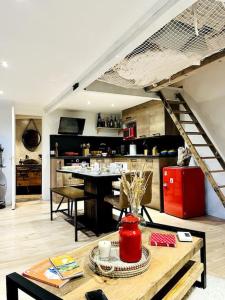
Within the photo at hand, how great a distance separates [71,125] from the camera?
6.68 meters

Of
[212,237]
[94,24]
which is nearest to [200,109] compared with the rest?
[212,237]

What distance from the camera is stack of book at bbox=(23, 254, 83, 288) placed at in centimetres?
134

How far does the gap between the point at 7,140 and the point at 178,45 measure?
4.66m

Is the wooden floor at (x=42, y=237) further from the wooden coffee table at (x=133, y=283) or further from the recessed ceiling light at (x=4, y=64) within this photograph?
the recessed ceiling light at (x=4, y=64)

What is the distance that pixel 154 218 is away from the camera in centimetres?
446

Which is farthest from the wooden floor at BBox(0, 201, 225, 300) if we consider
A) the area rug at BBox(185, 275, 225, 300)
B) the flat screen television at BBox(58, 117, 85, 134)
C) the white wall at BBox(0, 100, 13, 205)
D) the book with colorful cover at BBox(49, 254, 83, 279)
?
the flat screen television at BBox(58, 117, 85, 134)

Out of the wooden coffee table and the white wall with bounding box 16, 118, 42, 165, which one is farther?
the white wall with bounding box 16, 118, 42, 165

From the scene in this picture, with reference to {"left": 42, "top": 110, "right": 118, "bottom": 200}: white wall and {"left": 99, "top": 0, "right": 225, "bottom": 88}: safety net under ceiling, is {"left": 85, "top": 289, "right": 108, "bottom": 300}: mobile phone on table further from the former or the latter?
{"left": 42, "top": 110, "right": 118, "bottom": 200}: white wall

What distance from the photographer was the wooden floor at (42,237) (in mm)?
2686

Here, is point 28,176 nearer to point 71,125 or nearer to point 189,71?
point 71,125

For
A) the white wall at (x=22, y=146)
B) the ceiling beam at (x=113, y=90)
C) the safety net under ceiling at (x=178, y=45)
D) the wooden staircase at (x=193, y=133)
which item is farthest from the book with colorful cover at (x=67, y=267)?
the white wall at (x=22, y=146)

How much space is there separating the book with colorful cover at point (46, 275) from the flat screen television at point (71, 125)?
5290 millimetres

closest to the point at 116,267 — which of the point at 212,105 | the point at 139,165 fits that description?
the point at 212,105

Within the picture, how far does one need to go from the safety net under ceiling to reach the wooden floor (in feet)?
7.59
